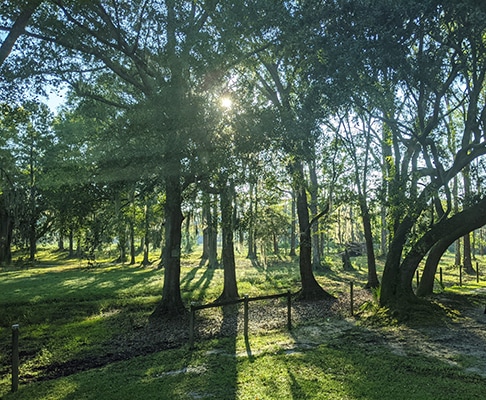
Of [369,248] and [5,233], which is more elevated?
[5,233]

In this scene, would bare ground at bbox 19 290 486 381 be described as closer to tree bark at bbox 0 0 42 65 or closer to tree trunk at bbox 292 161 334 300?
tree trunk at bbox 292 161 334 300

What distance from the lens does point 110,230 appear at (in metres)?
14.4

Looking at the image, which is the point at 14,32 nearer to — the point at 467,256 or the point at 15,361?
the point at 15,361

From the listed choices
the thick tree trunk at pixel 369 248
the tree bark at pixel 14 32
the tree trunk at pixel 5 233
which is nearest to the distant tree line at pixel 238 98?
the tree bark at pixel 14 32

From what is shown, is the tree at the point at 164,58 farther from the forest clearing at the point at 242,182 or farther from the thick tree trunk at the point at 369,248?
the thick tree trunk at the point at 369,248

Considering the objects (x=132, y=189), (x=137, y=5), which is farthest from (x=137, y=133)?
(x=137, y=5)

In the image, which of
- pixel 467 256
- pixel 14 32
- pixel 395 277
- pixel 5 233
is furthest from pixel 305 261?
pixel 5 233

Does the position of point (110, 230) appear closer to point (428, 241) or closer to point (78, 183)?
point (78, 183)

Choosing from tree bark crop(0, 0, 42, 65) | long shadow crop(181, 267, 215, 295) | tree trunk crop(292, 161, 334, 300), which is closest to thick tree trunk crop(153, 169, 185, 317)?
long shadow crop(181, 267, 215, 295)

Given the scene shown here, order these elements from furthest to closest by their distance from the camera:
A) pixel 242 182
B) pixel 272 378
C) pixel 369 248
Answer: pixel 369 248, pixel 242 182, pixel 272 378

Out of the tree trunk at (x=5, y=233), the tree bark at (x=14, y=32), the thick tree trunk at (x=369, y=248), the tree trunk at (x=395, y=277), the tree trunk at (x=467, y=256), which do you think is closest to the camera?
the tree bark at (x=14, y=32)

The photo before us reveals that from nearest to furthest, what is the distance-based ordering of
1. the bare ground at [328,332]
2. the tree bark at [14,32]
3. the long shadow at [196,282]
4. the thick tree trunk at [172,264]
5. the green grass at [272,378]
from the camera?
1. the green grass at [272,378]
2. the bare ground at [328,332]
3. the tree bark at [14,32]
4. the thick tree trunk at [172,264]
5. the long shadow at [196,282]

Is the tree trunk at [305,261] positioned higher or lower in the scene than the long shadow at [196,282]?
higher

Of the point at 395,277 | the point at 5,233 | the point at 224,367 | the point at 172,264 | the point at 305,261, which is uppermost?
the point at 5,233
